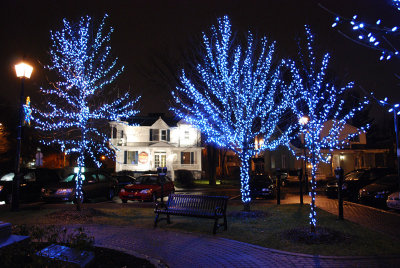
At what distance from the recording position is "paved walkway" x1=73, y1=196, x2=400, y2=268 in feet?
20.0

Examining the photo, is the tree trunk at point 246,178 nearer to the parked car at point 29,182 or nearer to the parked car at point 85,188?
the parked car at point 85,188

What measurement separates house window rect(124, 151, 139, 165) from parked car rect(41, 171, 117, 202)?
2053cm

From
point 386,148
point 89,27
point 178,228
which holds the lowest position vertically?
point 178,228

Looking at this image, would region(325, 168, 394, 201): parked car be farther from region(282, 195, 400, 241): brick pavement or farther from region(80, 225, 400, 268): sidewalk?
region(80, 225, 400, 268): sidewalk

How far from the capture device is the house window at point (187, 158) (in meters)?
40.6

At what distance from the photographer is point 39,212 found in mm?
12000

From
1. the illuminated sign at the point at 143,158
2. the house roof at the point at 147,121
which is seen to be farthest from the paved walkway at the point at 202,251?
the house roof at the point at 147,121

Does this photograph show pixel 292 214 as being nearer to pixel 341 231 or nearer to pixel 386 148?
pixel 341 231

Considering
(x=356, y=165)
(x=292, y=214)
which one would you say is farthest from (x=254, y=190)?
(x=356, y=165)

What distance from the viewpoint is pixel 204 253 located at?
6.84m

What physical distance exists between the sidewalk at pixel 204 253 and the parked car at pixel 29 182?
1033 centimetres

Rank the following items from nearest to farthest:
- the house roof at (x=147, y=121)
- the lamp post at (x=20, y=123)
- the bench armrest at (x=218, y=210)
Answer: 1. the bench armrest at (x=218, y=210)
2. the lamp post at (x=20, y=123)
3. the house roof at (x=147, y=121)

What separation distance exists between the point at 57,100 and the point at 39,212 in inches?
192

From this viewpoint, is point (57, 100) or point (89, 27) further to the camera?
point (57, 100)
